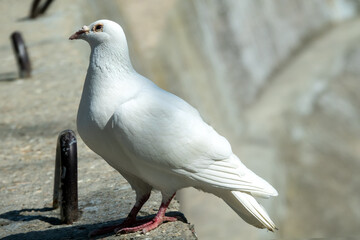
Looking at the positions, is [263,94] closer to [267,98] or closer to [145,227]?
[267,98]

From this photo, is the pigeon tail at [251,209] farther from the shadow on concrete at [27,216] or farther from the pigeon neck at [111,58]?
the shadow on concrete at [27,216]

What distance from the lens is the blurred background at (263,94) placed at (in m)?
8.12

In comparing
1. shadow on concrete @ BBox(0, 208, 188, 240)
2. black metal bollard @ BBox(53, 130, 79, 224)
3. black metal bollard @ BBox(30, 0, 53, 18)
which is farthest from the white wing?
black metal bollard @ BBox(30, 0, 53, 18)

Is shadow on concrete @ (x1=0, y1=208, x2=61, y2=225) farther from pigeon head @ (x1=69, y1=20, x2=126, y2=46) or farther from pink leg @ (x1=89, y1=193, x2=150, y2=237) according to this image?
pigeon head @ (x1=69, y1=20, x2=126, y2=46)

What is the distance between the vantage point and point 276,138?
939cm

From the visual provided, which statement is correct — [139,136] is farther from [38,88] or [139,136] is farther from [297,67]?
[297,67]

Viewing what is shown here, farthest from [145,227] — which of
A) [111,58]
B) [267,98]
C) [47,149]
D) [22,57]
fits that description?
[267,98]

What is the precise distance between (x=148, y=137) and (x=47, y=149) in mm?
1841

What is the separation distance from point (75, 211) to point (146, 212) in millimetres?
338

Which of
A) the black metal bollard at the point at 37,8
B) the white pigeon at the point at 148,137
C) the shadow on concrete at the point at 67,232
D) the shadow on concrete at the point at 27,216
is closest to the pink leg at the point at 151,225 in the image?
the white pigeon at the point at 148,137

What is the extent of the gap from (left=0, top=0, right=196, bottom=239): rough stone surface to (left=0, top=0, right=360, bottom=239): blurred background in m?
0.74

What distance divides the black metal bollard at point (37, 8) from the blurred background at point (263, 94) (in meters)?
0.24

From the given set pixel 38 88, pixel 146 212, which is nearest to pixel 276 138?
pixel 38 88

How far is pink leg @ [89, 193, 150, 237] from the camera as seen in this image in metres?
2.87
